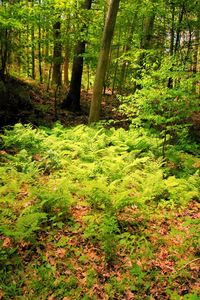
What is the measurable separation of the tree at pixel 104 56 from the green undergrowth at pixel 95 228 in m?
3.09

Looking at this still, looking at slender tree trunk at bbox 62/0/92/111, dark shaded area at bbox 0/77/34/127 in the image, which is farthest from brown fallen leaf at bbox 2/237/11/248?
slender tree trunk at bbox 62/0/92/111

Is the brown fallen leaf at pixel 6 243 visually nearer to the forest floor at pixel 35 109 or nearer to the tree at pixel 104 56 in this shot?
the forest floor at pixel 35 109

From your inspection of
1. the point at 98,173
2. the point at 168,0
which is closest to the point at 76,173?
the point at 98,173

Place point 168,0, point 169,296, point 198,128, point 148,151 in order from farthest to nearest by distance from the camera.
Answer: point 198,128, point 168,0, point 148,151, point 169,296

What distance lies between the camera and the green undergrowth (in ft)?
13.2

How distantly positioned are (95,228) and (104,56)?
6830mm

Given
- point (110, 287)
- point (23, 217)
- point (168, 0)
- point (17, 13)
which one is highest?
point (168, 0)

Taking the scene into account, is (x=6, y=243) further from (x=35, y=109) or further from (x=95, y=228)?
(x=35, y=109)

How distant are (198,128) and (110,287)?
1116 cm

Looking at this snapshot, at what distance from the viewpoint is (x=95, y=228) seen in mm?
4953

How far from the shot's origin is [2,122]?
1043cm

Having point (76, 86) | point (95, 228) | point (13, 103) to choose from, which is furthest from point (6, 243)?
point (76, 86)

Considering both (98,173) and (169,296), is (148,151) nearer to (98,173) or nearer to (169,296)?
(98,173)

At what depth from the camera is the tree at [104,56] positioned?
959 cm
